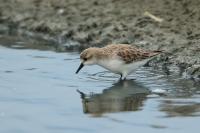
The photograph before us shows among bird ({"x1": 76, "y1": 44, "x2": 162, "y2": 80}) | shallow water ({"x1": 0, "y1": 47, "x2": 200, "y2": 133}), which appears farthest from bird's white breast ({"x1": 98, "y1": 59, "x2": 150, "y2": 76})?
shallow water ({"x1": 0, "y1": 47, "x2": 200, "y2": 133})

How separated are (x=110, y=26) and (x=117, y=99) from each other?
13.9 feet

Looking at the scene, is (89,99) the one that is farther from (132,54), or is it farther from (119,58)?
(132,54)

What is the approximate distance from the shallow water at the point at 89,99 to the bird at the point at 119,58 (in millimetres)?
197

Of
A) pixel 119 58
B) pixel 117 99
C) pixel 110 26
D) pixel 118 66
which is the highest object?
pixel 110 26

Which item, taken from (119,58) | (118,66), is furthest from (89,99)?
(119,58)

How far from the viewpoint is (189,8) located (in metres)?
13.8

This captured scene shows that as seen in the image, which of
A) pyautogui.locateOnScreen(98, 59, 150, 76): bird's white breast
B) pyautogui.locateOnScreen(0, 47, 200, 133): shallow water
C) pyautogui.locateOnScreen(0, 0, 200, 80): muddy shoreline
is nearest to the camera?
pyautogui.locateOnScreen(0, 47, 200, 133): shallow water

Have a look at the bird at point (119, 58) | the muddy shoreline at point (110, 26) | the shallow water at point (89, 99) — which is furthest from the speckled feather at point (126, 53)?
the muddy shoreline at point (110, 26)

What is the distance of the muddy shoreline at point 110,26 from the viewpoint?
12352 millimetres

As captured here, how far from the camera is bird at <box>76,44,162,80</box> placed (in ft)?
36.5

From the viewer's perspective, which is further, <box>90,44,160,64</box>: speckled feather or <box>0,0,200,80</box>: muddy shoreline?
<box>0,0,200,80</box>: muddy shoreline

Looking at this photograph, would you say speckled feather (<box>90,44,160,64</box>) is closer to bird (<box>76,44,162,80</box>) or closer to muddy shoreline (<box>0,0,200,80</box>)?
bird (<box>76,44,162,80</box>)

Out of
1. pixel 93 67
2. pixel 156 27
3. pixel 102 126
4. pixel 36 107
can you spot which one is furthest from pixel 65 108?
pixel 156 27

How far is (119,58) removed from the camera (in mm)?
11164
